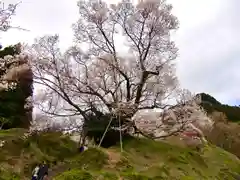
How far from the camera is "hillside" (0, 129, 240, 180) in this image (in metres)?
14.1

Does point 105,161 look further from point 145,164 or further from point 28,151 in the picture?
point 28,151

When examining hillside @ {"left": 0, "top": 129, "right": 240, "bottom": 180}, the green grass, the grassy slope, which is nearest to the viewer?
the grassy slope

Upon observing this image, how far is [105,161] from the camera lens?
14.9 m

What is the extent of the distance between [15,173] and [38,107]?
5.87 metres

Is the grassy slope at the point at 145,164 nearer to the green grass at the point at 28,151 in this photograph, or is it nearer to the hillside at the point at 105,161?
the hillside at the point at 105,161

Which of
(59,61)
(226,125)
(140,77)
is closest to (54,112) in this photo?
(59,61)

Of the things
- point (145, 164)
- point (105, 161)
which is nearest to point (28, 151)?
point (105, 161)

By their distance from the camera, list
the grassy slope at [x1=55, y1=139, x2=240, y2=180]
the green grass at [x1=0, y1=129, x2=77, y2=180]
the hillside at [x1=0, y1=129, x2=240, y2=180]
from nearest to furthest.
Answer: the grassy slope at [x1=55, y1=139, x2=240, y2=180], the hillside at [x1=0, y1=129, x2=240, y2=180], the green grass at [x1=0, y1=129, x2=77, y2=180]

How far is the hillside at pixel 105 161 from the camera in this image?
14102mm

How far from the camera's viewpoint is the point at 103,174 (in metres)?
13.5

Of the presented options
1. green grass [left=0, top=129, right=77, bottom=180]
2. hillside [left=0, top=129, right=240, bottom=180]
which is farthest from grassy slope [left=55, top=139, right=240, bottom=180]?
green grass [left=0, top=129, right=77, bottom=180]

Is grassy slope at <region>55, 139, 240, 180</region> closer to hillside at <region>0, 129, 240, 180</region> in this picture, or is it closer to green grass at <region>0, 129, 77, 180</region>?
hillside at <region>0, 129, 240, 180</region>

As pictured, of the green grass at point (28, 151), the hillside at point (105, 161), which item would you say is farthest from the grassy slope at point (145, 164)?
the green grass at point (28, 151)

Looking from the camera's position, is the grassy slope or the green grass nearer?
the grassy slope
